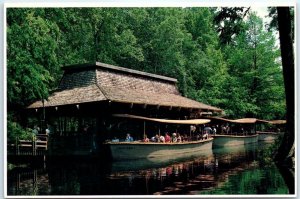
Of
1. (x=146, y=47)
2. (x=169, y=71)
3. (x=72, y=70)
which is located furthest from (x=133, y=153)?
(x=169, y=71)

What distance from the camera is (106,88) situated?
54.2ft

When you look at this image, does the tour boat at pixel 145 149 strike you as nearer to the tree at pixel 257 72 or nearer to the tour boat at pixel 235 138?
the tour boat at pixel 235 138

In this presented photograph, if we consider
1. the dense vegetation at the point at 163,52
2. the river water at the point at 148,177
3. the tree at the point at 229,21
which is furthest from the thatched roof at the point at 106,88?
the tree at the point at 229,21

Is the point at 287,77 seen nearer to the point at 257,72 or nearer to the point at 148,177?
the point at 148,177

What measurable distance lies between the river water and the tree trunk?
58 cm

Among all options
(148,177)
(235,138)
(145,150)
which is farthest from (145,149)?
(235,138)

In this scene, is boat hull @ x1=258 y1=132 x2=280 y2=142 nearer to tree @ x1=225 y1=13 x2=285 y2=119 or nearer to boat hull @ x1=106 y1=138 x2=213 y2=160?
tree @ x1=225 y1=13 x2=285 y2=119

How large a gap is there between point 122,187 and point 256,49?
9.05m

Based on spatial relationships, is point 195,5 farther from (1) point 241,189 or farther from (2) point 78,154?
(2) point 78,154

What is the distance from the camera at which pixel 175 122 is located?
16625 mm

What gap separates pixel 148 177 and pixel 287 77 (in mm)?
4006

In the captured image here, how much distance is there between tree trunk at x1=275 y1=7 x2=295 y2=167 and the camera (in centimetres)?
934

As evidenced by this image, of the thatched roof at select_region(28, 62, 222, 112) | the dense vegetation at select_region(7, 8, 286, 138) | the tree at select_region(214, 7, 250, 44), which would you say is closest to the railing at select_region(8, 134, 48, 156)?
the dense vegetation at select_region(7, 8, 286, 138)

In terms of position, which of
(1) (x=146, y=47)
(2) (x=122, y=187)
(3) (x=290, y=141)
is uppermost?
(1) (x=146, y=47)
